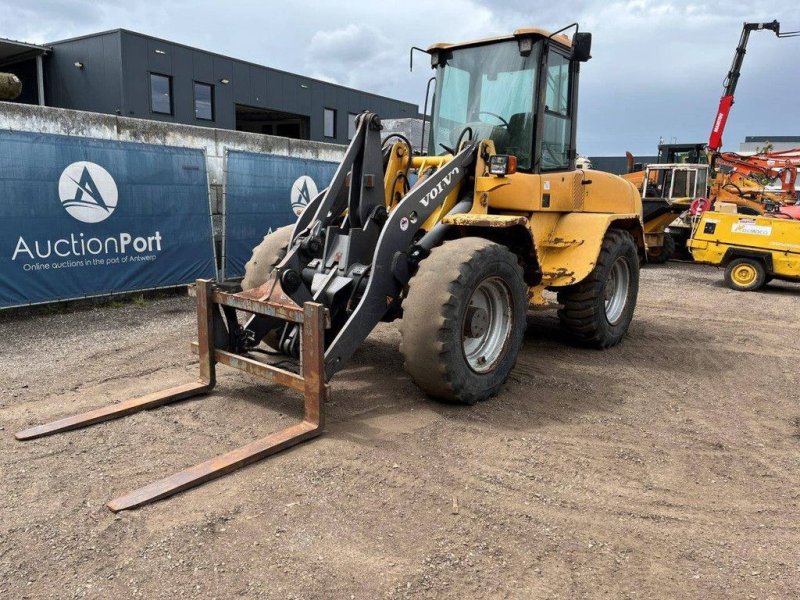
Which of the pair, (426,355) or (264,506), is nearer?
(264,506)

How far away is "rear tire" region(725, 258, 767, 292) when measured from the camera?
11.2 meters

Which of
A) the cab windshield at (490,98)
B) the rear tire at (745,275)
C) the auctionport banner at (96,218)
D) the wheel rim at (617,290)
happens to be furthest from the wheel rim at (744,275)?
the auctionport banner at (96,218)

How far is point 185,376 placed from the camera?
5.36m

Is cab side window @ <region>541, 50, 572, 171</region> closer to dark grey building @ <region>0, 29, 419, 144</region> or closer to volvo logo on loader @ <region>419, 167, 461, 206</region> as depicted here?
volvo logo on loader @ <region>419, 167, 461, 206</region>

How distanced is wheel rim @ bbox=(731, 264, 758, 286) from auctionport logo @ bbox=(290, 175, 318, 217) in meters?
7.74

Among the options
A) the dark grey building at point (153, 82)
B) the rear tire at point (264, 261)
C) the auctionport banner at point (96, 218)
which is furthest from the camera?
the dark grey building at point (153, 82)

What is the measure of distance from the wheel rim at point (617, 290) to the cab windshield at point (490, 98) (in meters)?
1.93

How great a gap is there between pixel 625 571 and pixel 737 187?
16527 mm

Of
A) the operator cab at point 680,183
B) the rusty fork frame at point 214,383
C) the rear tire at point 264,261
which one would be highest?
the operator cab at point 680,183

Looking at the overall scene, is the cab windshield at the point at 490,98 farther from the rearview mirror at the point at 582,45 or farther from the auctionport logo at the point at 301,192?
the auctionport logo at the point at 301,192

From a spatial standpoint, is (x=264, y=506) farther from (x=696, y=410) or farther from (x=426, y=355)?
(x=696, y=410)


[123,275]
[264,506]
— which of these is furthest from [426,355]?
[123,275]

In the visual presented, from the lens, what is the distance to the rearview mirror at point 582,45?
5.20 m

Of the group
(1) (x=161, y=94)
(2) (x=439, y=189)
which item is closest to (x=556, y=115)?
(2) (x=439, y=189)
